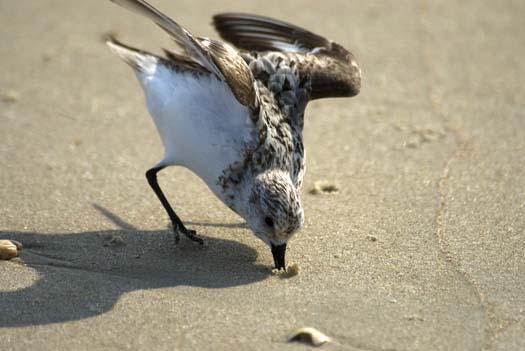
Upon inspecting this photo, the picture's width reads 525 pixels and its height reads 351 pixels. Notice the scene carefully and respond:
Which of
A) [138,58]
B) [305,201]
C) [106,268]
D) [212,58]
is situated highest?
[212,58]

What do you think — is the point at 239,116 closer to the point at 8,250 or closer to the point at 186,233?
the point at 186,233

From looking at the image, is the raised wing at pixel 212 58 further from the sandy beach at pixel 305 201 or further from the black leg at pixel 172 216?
the sandy beach at pixel 305 201

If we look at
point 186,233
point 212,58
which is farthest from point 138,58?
point 186,233

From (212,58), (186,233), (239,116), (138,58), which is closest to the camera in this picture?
(212,58)

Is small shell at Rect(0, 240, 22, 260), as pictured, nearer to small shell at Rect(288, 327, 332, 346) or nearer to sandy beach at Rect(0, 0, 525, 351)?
sandy beach at Rect(0, 0, 525, 351)

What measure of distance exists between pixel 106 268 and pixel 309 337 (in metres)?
1.27

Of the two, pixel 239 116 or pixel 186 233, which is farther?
pixel 186 233

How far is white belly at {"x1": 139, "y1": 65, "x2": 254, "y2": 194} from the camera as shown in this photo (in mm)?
4438

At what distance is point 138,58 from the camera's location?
523 centimetres

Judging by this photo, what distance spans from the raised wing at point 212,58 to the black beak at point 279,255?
2.48 feet

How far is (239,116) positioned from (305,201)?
3.36ft

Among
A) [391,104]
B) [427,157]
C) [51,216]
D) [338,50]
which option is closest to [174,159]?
[51,216]

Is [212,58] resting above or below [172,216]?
above

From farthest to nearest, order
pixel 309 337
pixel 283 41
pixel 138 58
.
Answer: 1. pixel 283 41
2. pixel 138 58
3. pixel 309 337
